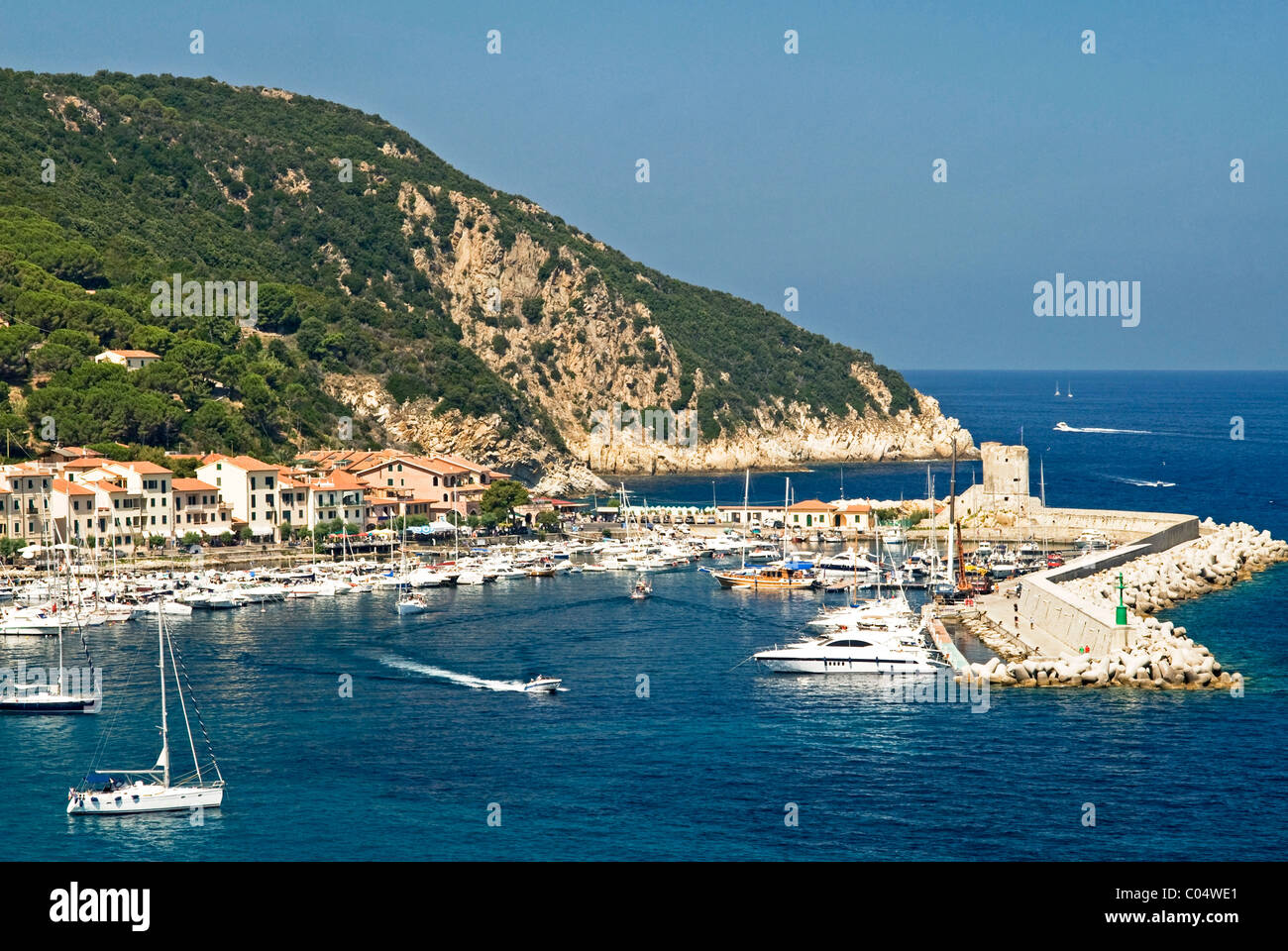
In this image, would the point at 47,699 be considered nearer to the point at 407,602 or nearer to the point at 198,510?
the point at 407,602

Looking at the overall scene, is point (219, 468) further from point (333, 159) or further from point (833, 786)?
point (333, 159)

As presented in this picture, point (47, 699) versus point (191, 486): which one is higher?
point (191, 486)

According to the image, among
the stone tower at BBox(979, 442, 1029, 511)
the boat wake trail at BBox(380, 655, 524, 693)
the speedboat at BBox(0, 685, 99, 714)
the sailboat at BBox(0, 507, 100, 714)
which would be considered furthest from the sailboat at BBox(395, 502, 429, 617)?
the stone tower at BBox(979, 442, 1029, 511)

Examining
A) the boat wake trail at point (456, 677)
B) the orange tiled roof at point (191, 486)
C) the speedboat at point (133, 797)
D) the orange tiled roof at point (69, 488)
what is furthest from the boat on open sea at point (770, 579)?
the speedboat at point (133, 797)

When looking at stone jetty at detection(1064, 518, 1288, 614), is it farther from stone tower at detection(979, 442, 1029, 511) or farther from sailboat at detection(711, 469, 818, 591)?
sailboat at detection(711, 469, 818, 591)


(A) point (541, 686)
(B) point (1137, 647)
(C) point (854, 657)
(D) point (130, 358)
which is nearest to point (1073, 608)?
(B) point (1137, 647)

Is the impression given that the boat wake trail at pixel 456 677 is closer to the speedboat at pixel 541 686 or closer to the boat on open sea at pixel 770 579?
the speedboat at pixel 541 686

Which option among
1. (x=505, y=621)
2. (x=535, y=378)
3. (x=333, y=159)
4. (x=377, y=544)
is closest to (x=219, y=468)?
(x=377, y=544)
